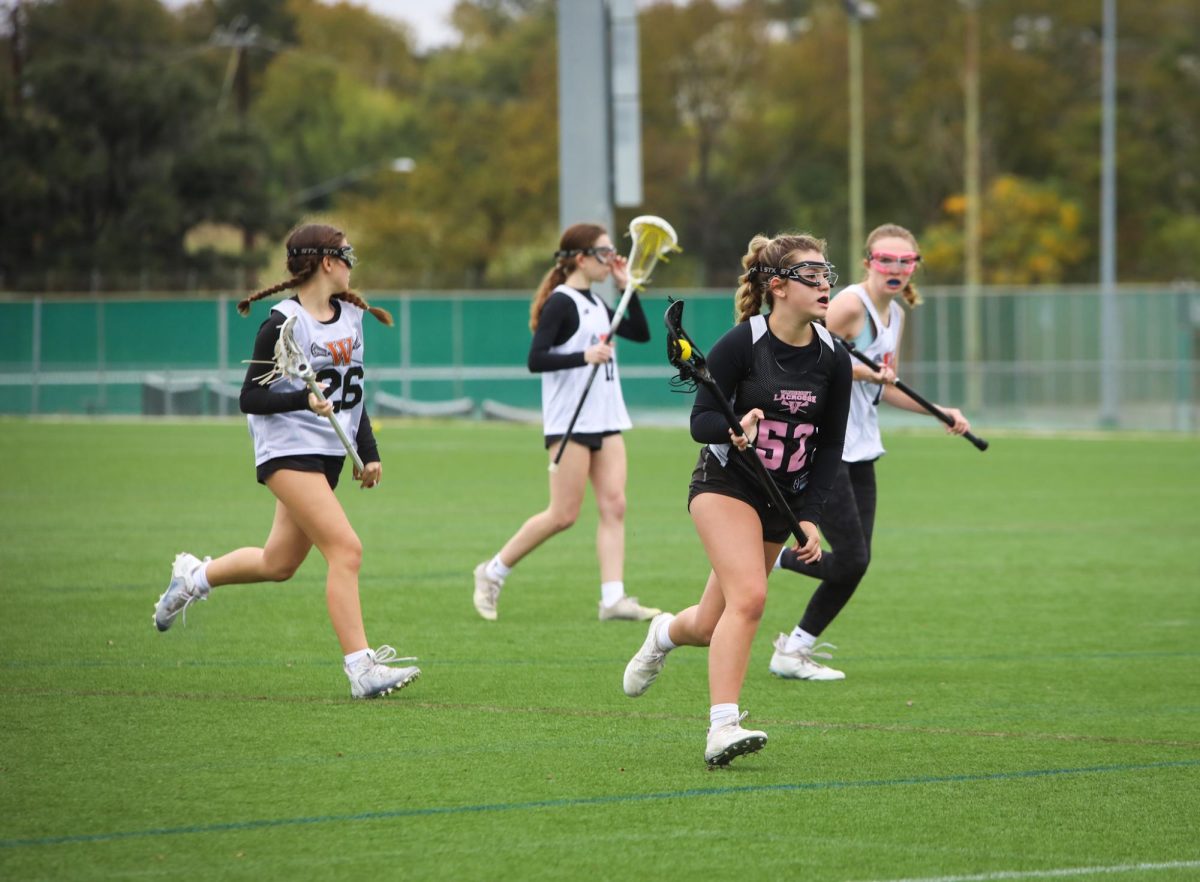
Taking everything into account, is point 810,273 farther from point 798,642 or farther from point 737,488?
point 798,642

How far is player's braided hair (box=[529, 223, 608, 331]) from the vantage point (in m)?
10.3

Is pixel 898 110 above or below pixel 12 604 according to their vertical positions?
above

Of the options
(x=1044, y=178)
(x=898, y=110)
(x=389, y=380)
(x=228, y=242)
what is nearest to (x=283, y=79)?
(x=228, y=242)

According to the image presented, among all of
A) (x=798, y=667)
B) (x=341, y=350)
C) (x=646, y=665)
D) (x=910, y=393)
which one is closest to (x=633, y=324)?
(x=910, y=393)

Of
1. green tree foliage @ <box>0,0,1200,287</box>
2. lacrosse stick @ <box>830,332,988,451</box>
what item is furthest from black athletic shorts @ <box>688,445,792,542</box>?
green tree foliage @ <box>0,0,1200,287</box>

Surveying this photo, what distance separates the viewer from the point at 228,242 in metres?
64.1

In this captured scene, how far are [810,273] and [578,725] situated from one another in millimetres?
2119

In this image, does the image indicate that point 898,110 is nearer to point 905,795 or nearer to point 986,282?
point 986,282

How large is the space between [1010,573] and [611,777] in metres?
6.88

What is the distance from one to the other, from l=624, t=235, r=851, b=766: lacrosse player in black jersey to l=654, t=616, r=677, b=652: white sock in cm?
51

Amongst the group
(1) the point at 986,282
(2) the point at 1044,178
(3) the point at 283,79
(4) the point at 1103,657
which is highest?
(3) the point at 283,79

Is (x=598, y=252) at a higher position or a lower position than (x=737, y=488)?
higher

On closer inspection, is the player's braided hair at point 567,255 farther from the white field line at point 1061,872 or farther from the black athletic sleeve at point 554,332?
Answer: the white field line at point 1061,872

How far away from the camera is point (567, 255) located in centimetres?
1041
